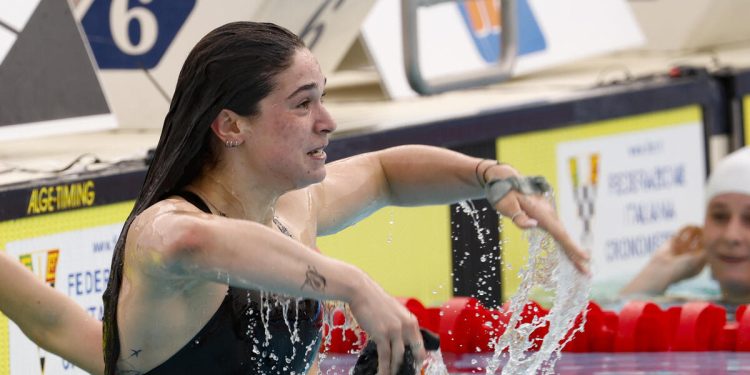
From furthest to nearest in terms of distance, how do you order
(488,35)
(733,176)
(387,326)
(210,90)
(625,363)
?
1. (488,35)
2. (733,176)
3. (625,363)
4. (210,90)
5. (387,326)

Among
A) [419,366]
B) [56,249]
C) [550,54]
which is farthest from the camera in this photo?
[550,54]

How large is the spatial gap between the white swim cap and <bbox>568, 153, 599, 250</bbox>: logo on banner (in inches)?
17.5

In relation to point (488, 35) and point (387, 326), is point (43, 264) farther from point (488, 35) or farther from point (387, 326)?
point (488, 35)

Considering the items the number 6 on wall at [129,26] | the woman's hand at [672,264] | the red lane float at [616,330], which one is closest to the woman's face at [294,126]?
the red lane float at [616,330]

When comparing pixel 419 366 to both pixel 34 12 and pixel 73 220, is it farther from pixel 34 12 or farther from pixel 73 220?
pixel 34 12

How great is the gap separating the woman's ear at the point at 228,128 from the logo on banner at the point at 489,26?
3770 millimetres

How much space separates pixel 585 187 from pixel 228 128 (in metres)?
3.22

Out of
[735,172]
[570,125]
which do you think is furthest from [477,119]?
[735,172]

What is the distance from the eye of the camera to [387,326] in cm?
193

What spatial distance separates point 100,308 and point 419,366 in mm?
1926

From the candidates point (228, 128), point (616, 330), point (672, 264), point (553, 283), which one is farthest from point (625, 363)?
point (228, 128)

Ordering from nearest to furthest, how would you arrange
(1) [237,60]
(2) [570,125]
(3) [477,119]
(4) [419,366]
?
(4) [419,366]
(1) [237,60]
(3) [477,119]
(2) [570,125]

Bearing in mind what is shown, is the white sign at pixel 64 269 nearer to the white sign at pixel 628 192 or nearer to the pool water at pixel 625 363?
the pool water at pixel 625 363

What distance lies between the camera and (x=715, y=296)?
217 inches
